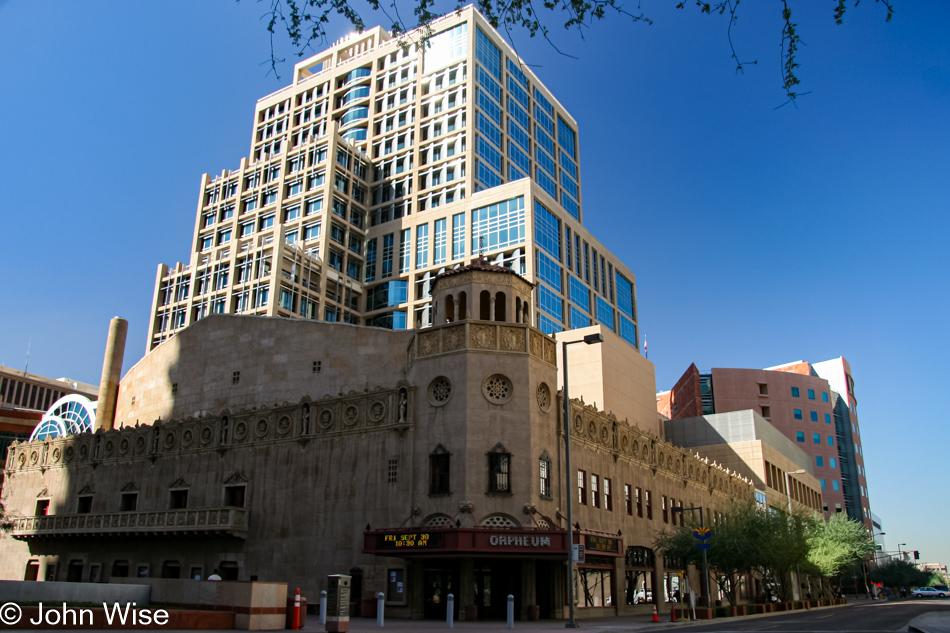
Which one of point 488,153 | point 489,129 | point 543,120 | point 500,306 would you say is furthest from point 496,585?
point 543,120

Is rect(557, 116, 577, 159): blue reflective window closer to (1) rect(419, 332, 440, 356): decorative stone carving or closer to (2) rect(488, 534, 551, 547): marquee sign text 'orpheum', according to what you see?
(1) rect(419, 332, 440, 356): decorative stone carving

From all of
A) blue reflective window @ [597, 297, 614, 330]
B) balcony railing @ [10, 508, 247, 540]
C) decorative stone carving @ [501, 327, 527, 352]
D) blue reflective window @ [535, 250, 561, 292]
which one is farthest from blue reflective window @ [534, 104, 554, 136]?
balcony railing @ [10, 508, 247, 540]

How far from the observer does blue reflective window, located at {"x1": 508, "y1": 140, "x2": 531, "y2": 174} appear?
11388cm

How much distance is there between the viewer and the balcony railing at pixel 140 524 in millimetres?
44688

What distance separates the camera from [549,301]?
92750 millimetres

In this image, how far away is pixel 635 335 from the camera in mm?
117938

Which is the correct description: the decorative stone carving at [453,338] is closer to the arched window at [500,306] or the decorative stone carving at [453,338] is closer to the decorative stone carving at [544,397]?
the arched window at [500,306]

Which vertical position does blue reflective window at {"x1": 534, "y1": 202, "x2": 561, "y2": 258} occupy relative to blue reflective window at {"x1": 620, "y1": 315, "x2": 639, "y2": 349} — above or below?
above

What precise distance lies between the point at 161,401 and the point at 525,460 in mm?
34228

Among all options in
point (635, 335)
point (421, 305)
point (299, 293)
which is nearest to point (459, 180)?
point (421, 305)

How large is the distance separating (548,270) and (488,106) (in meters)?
30.7

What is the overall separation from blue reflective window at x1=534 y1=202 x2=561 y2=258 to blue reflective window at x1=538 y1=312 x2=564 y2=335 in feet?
18.9

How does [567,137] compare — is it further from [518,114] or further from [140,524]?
[140,524]

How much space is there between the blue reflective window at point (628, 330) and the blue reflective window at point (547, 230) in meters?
22.8
